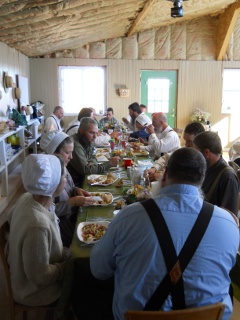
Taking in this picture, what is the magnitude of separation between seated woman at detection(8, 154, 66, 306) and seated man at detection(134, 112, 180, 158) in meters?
3.01

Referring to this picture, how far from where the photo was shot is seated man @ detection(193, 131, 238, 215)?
2453 mm

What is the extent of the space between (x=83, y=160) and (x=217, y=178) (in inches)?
69.1

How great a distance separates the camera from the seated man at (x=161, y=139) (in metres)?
4.89

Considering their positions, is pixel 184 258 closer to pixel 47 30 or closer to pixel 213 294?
pixel 213 294

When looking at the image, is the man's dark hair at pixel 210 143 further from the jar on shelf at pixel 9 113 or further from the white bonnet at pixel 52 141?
the jar on shelf at pixel 9 113

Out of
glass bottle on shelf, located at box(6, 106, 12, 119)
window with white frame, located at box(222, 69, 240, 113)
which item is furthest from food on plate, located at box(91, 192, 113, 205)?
window with white frame, located at box(222, 69, 240, 113)

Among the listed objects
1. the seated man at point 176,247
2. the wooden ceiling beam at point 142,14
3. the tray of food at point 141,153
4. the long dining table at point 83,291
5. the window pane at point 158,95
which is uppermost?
the wooden ceiling beam at point 142,14

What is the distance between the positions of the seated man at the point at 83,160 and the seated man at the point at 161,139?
114cm

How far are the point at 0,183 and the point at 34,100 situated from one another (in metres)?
4.40

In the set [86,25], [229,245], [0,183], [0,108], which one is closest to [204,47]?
[86,25]

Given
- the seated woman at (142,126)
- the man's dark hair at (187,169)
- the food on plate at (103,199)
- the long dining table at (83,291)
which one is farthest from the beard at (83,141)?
the man's dark hair at (187,169)

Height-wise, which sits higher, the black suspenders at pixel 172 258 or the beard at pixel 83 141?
the beard at pixel 83 141

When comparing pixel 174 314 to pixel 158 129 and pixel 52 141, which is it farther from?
pixel 158 129

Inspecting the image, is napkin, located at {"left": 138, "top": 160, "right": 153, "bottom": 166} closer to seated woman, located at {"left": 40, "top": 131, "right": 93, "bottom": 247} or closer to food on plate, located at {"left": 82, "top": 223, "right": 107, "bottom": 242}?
seated woman, located at {"left": 40, "top": 131, "right": 93, "bottom": 247}
